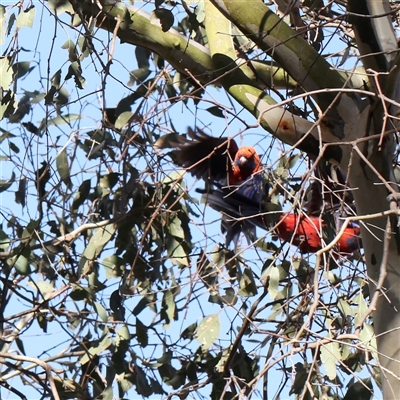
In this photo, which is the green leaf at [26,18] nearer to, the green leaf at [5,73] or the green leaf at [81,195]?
the green leaf at [5,73]

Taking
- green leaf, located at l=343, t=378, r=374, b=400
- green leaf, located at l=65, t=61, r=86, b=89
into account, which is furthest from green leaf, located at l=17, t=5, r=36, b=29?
green leaf, located at l=343, t=378, r=374, b=400

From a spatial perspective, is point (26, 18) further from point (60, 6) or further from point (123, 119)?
point (123, 119)

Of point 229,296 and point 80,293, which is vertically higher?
point 80,293

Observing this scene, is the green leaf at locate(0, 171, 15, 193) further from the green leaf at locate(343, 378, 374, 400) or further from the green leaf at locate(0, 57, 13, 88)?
the green leaf at locate(343, 378, 374, 400)

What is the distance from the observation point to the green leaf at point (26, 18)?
1.78 meters

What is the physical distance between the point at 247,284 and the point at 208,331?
7.7 inches

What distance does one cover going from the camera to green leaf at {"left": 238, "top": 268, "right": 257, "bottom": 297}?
2158 millimetres

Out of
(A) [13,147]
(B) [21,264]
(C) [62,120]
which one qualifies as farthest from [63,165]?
(B) [21,264]

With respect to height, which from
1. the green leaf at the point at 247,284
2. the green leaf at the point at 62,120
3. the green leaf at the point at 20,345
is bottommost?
the green leaf at the point at 247,284

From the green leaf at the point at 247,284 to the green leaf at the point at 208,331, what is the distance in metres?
0.13

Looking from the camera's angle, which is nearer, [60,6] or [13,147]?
[60,6]

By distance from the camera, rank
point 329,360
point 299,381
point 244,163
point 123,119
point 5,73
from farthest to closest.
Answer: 1. point 244,163
2. point 123,119
3. point 299,381
4. point 5,73
5. point 329,360

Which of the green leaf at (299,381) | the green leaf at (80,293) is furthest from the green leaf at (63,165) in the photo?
the green leaf at (299,381)

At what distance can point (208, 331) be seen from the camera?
2.07 m
